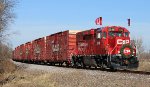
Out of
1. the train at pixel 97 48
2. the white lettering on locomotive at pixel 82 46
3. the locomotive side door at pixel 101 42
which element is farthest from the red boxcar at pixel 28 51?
the locomotive side door at pixel 101 42

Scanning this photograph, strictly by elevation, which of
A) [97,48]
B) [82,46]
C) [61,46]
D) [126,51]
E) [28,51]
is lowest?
[126,51]

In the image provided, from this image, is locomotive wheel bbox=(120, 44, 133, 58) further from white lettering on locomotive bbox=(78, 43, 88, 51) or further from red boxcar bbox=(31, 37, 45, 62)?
red boxcar bbox=(31, 37, 45, 62)

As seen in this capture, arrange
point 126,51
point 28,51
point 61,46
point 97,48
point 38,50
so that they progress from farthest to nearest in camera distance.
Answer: point 28,51 < point 38,50 < point 61,46 < point 97,48 < point 126,51

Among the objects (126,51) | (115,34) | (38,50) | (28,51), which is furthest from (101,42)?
(28,51)

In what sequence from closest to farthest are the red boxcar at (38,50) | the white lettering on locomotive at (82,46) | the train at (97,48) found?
the train at (97,48)
the white lettering on locomotive at (82,46)
the red boxcar at (38,50)

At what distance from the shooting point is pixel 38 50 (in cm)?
4784

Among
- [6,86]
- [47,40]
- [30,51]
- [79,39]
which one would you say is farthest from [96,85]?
[30,51]

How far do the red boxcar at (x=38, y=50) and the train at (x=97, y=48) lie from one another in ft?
18.2

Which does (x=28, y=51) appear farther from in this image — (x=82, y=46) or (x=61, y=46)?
(x=82, y=46)

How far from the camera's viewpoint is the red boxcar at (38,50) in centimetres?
4525

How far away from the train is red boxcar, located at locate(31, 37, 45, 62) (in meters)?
5.54

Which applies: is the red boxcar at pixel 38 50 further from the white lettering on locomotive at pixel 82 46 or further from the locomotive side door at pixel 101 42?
the locomotive side door at pixel 101 42

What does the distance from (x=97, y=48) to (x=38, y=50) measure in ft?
71.1

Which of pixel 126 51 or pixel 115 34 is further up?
pixel 115 34
